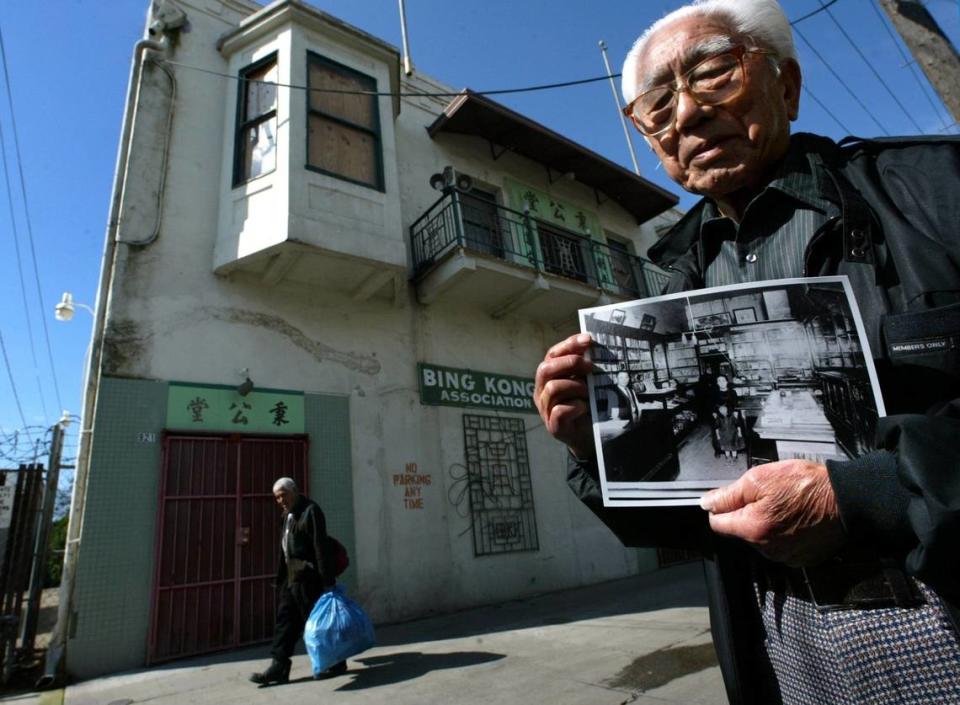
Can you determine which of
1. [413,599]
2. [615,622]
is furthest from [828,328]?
[413,599]

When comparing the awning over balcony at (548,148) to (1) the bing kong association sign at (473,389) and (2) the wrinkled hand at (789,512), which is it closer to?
(1) the bing kong association sign at (473,389)

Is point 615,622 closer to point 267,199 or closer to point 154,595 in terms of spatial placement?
point 154,595

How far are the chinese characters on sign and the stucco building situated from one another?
0.02 metres

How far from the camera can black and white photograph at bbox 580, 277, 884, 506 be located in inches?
35.0

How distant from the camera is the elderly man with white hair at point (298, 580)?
444 cm

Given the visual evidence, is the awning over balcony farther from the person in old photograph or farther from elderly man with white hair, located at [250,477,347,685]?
the person in old photograph

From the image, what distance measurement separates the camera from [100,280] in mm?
6312

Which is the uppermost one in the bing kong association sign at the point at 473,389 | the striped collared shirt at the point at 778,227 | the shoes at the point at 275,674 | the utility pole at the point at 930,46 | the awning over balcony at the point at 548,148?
the awning over balcony at the point at 548,148

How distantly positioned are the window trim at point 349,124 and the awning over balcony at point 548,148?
169 centimetres

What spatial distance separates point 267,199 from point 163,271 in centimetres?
161

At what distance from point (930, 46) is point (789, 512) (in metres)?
6.00

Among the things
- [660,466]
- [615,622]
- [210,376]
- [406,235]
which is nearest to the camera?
[660,466]

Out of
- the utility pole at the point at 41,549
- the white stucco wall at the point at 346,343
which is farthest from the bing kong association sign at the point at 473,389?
the utility pole at the point at 41,549

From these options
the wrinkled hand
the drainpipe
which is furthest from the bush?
the wrinkled hand
